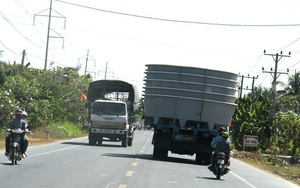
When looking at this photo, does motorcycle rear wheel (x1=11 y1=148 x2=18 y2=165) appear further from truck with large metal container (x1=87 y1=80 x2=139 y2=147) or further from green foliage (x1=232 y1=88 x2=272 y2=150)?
green foliage (x1=232 y1=88 x2=272 y2=150)

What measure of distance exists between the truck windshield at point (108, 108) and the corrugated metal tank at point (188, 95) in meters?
11.5

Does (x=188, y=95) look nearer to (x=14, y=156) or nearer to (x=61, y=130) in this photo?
(x=14, y=156)

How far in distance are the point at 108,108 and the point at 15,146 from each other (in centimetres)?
1907

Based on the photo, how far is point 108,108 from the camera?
3956 cm

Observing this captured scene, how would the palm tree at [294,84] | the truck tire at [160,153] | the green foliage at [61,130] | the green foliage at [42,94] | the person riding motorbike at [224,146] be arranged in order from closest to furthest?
the person riding motorbike at [224,146] < the truck tire at [160,153] < the green foliage at [42,94] < the green foliage at [61,130] < the palm tree at [294,84]

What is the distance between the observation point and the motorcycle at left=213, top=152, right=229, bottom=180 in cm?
2061

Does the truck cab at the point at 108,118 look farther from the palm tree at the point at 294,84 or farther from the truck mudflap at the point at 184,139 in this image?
the palm tree at the point at 294,84

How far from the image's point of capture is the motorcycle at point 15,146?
20.4 meters

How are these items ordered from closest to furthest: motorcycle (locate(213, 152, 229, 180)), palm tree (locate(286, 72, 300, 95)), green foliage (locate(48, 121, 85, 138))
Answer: motorcycle (locate(213, 152, 229, 180)) < green foliage (locate(48, 121, 85, 138)) < palm tree (locate(286, 72, 300, 95))

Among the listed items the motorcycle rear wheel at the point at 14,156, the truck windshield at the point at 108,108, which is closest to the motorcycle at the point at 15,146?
the motorcycle rear wheel at the point at 14,156

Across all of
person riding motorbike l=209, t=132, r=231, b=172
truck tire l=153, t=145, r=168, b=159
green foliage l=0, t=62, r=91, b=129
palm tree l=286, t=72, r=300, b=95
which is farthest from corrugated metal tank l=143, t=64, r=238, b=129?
palm tree l=286, t=72, r=300, b=95

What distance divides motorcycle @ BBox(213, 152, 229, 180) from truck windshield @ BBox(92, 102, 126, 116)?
737 inches

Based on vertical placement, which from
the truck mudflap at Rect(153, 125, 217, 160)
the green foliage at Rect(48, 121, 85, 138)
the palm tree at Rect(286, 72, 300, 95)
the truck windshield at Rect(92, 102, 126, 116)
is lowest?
the green foliage at Rect(48, 121, 85, 138)

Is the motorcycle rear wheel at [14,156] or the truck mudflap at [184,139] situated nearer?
the motorcycle rear wheel at [14,156]
